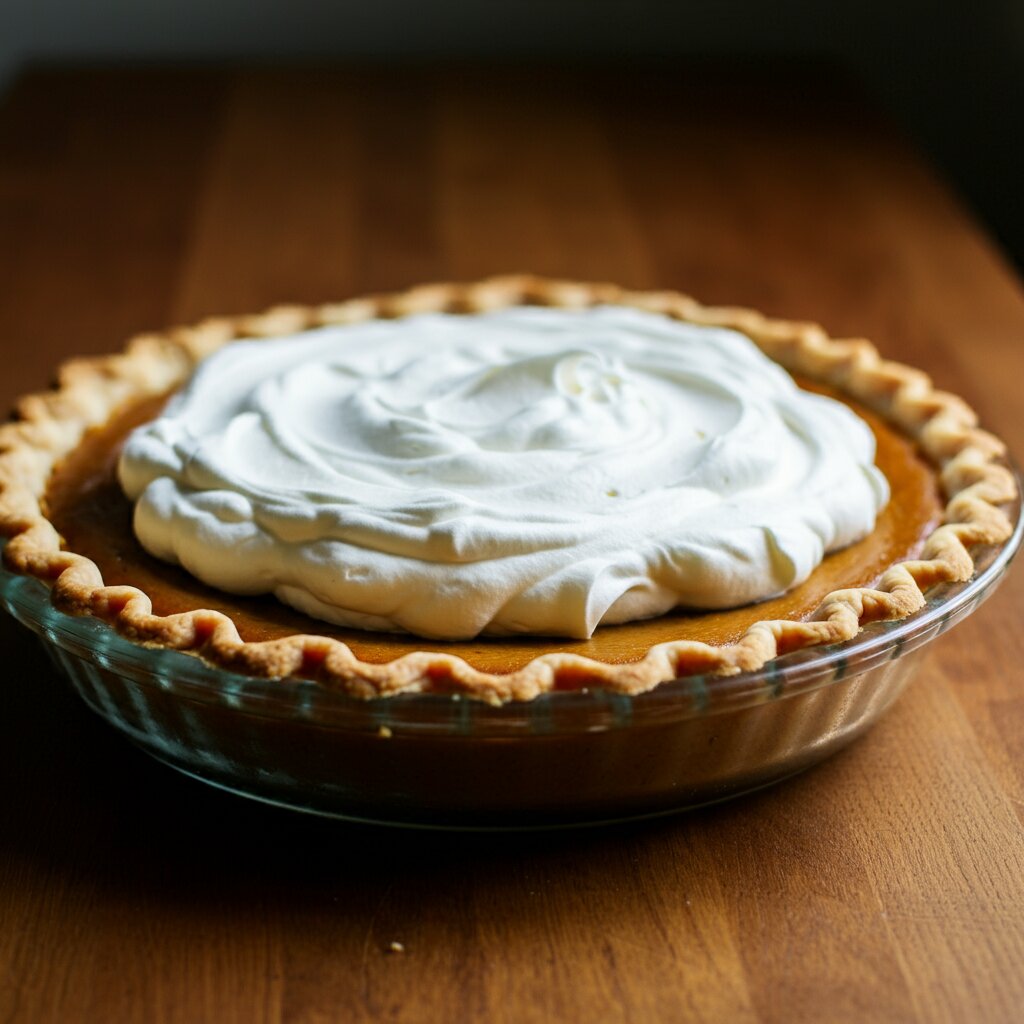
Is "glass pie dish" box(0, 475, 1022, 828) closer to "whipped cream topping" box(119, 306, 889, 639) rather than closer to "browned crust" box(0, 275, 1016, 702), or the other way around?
"browned crust" box(0, 275, 1016, 702)

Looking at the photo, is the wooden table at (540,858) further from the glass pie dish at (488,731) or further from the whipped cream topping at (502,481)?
the whipped cream topping at (502,481)

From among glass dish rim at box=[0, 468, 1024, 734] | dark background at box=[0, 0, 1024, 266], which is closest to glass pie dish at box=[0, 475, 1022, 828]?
glass dish rim at box=[0, 468, 1024, 734]

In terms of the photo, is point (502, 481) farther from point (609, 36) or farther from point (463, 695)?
point (609, 36)

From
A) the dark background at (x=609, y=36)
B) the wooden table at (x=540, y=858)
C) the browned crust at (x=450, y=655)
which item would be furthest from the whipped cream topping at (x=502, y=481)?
the dark background at (x=609, y=36)

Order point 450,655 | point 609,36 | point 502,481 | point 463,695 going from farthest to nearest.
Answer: point 609,36
point 502,481
point 450,655
point 463,695

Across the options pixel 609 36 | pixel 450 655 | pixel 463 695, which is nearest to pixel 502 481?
pixel 450 655
